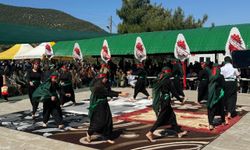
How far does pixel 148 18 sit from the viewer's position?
50031mm

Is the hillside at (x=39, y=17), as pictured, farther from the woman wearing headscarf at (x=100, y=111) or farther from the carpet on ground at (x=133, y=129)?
the woman wearing headscarf at (x=100, y=111)

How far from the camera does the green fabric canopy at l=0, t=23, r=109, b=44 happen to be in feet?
63.7

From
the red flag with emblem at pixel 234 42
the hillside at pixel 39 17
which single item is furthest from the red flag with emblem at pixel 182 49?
the hillside at pixel 39 17

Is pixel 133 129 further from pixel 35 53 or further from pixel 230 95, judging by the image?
pixel 35 53

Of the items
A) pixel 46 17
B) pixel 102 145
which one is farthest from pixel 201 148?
pixel 46 17

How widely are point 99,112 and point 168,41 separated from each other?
16112mm

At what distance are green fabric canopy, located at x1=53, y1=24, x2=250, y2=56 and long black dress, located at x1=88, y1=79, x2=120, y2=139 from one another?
44.3 ft

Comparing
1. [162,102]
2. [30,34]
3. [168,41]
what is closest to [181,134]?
[162,102]

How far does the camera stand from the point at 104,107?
830 cm

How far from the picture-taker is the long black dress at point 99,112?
823cm

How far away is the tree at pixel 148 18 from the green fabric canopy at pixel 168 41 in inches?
724

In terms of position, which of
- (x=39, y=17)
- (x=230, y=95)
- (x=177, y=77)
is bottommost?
(x=230, y=95)

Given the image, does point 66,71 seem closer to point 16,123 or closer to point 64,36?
point 16,123

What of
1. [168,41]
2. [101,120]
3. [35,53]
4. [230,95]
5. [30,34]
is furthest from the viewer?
[35,53]
